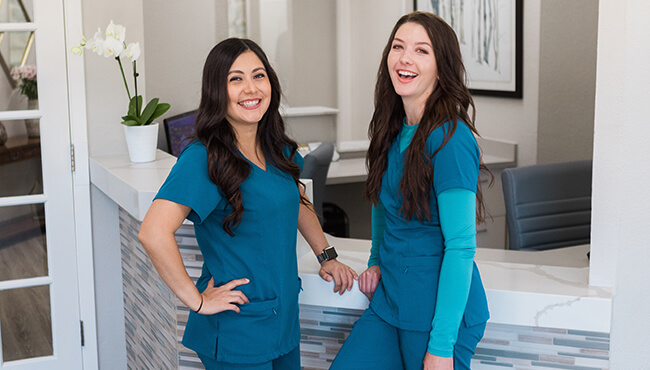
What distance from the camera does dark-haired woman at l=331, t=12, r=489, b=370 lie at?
4.91 ft

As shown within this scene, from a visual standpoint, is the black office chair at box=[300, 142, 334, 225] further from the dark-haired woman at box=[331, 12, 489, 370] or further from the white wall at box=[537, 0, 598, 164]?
the dark-haired woman at box=[331, 12, 489, 370]

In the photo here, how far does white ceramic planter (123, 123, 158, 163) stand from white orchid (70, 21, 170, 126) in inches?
1.3

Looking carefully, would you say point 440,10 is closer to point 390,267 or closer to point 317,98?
point 317,98

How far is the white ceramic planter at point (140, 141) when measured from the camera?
8.97 feet

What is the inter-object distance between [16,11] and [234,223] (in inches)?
61.7

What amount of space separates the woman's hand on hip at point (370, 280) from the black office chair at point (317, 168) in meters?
1.54

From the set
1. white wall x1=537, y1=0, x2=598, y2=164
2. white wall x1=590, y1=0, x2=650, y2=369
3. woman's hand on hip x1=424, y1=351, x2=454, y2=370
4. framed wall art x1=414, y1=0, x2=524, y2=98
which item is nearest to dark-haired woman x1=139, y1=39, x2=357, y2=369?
woman's hand on hip x1=424, y1=351, x2=454, y2=370

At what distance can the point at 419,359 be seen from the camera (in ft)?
5.17

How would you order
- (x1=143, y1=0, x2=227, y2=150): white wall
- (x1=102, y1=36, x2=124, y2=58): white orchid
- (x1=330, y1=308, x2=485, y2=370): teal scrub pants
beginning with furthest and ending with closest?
(x1=143, y1=0, x2=227, y2=150): white wall → (x1=102, y1=36, x2=124, y2=58): white orchid → (x1=330, y1=308, x2=485, y2=370): teal scrub pants

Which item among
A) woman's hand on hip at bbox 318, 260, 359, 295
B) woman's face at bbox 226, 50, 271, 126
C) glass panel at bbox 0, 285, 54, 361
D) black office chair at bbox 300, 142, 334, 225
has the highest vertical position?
woman's face at bbox 226, 50, 271, 126

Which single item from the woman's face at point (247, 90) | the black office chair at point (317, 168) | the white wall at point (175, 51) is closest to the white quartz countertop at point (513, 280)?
the woman's face at point (247, 90)

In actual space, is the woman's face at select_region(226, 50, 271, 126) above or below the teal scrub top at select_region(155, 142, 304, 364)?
above

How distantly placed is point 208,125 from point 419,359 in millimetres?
718

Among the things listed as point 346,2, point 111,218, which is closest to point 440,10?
point 346,2
